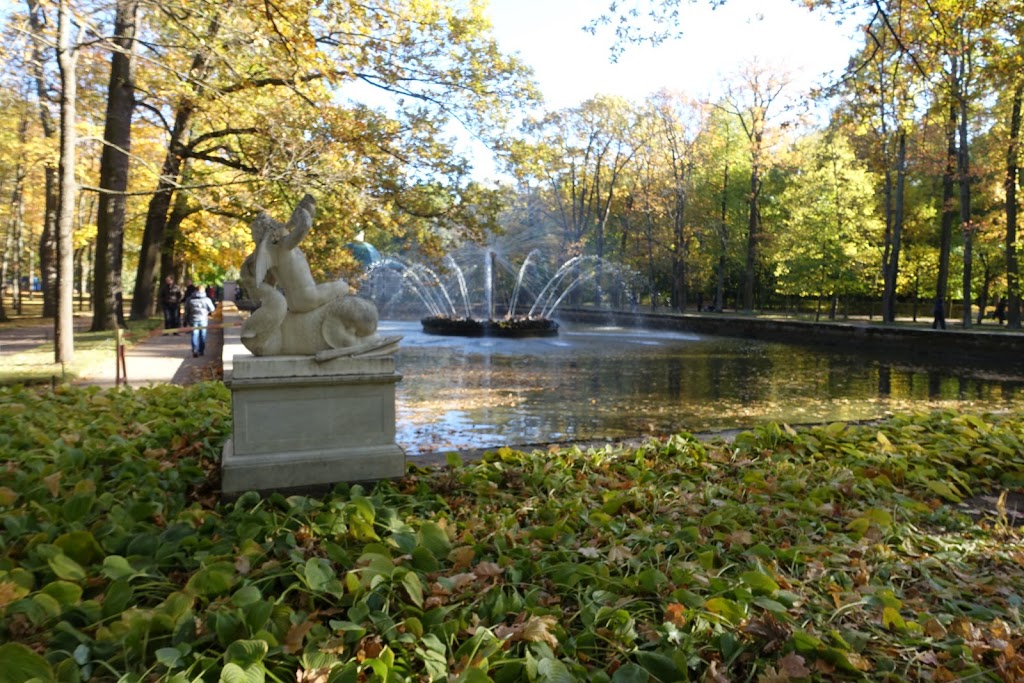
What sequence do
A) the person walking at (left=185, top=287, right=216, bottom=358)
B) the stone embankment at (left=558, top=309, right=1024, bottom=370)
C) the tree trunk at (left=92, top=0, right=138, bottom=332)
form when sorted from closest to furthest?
the person walking at (left=185, top=287, right=216, bottom=358), the tree trunk at (left=92, top=0, right=138, bottom=332), the stone embankment at (left=558, top=309, right=1024, bottom=370)

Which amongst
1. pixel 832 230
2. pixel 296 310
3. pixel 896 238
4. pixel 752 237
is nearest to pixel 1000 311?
pixel 832 230

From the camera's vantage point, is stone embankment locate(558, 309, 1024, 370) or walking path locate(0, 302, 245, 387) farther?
stone embankment locate(558, 309, 1024, 370)

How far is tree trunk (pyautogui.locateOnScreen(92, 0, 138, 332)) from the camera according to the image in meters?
16.1

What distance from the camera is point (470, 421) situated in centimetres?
891

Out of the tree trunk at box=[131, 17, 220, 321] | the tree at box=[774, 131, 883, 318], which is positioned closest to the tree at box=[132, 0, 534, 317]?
the tree trunk at box=[131, 17, 220, 321]

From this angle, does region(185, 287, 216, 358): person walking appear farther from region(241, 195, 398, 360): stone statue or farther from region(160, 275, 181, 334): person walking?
region(241, 195, 398, 360): stone statue

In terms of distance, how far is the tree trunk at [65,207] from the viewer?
10.8 m

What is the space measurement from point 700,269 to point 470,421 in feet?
125

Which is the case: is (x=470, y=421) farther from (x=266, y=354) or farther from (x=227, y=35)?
(x=227, y=35)

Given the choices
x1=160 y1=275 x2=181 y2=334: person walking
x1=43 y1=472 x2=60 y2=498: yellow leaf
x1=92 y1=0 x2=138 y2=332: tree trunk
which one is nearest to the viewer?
x1=43 y1=472 x2=60 y2=498: yellow leaf

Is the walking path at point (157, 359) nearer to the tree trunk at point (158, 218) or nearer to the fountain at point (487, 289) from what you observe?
the tree trunk at point (158, 218)

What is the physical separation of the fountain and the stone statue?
12.6m

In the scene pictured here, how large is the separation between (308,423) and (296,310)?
0.76 metres

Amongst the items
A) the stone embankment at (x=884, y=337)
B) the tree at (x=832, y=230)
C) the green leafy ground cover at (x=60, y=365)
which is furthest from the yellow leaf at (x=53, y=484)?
the tree at (x=832, y=230)
